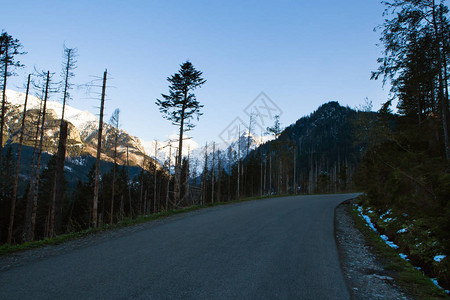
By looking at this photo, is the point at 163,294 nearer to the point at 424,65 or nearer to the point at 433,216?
the point at 433,216

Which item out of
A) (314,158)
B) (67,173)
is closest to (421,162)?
(67,173)

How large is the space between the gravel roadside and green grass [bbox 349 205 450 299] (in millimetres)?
154

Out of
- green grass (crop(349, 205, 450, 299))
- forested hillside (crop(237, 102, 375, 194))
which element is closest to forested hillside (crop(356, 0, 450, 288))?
green grass (crop(349, 205, 450, 299))

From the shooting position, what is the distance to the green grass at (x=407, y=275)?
4.24 meters

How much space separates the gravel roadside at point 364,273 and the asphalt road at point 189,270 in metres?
0.23

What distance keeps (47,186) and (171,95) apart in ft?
86.3

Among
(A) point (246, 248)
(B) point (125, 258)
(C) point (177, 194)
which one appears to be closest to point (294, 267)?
(A) point (246, 248)

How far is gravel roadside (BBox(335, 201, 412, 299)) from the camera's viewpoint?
4.18 metres

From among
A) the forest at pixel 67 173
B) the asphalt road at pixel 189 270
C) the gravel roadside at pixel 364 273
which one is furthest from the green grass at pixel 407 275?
the forest at pixel 67 173

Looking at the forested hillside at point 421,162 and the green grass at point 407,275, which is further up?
the forested hillside at point 421,162

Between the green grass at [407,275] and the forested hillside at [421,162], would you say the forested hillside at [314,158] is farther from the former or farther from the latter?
the green grass at [407,275]

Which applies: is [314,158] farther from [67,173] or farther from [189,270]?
[189,270]

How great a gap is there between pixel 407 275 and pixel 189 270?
4.51 m

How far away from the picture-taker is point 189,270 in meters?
4.61
